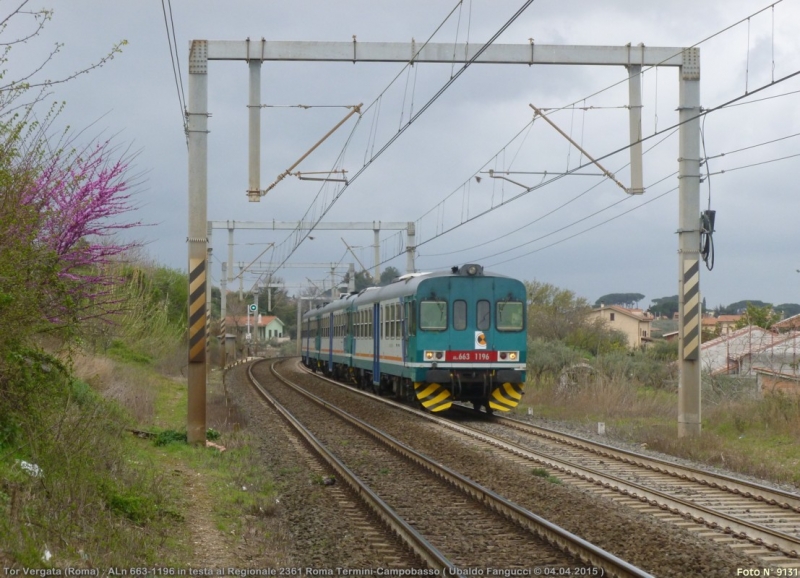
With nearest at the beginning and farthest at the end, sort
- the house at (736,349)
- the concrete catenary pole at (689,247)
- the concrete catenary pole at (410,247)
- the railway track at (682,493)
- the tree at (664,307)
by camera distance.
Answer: the railway track at (682,493), the concrete catenary pole at (689,247), the house at (736,349), the concrete catenary pole at (410,247), the tree at (664,307)

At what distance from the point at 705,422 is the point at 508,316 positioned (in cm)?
470

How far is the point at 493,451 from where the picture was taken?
13.6m

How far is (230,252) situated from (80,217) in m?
33.7

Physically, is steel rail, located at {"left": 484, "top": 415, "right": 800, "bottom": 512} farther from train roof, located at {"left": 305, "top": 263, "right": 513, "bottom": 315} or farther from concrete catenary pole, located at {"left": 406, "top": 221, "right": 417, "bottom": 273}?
concrete catenary pole, located at {"left": 406, "top": 221, "right": 417, "bottom": 273}

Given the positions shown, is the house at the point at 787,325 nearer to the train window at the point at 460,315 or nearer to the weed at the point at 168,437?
the train window at the point at 460,315

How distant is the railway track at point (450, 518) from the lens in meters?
7.08

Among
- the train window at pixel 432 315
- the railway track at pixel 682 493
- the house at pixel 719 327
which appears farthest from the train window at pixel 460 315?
the house at pixel 719 327

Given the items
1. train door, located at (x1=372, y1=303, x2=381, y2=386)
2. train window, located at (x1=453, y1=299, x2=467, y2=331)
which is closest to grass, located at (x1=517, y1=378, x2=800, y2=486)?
train window, located at (x1=453, y1=299, x2=467, y2=331)

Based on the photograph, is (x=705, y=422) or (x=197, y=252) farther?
(x=705, y=422)

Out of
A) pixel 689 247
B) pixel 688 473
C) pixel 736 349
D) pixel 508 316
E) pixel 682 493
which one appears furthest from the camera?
pixel 736 349

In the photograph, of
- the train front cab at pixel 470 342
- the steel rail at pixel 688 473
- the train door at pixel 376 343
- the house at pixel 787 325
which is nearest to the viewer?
the steel rail at pixel 688 473

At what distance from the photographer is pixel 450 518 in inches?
A: 349

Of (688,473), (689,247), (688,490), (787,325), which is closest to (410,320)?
(689,247)

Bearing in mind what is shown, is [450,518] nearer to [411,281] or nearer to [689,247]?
[689,247]
